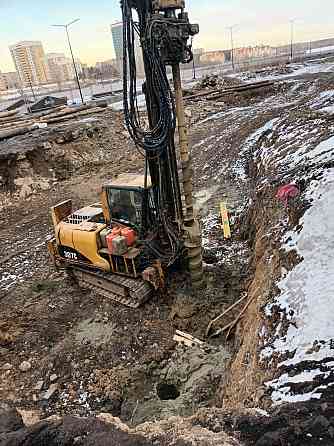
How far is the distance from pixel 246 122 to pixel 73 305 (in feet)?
54.4

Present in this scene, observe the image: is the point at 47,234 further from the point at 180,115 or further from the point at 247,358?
the point at 247,358

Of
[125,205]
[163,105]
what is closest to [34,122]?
[125,205]

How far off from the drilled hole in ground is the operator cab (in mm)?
3078

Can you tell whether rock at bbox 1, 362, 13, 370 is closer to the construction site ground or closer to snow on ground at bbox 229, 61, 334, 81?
the construction site ground

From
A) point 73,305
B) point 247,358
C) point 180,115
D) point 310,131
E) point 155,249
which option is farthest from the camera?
point 310,131

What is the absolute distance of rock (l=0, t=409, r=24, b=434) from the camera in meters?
4.29

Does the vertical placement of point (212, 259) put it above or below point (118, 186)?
below

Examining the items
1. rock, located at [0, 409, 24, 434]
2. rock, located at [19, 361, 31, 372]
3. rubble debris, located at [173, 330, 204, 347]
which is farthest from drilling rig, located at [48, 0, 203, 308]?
rock, located at [0, 409, 24, 434]

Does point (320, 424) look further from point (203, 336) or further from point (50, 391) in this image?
point (50, 391)

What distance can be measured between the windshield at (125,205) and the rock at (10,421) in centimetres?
454

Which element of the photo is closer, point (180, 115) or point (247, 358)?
point (247, 358)

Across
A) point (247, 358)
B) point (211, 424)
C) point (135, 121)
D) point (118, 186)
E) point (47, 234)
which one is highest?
point (135, 121)

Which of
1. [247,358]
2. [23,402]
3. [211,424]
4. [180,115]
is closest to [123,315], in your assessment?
[23,402]

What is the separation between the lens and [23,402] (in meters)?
6.69
